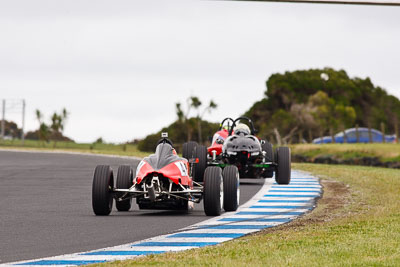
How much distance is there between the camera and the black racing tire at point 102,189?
543 inches

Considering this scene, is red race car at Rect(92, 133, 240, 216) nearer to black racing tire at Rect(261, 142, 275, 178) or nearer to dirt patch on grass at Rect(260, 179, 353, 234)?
dirt patch on grass at Rect(260, 179, 353, 234)

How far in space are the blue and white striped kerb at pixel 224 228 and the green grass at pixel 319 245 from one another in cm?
39

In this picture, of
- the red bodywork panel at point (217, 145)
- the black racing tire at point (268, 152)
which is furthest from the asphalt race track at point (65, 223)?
the red bodywork panel at point (217, 145)

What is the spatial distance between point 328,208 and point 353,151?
123 feet

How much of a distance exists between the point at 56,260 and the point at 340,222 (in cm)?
529

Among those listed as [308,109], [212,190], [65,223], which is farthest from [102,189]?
[308,109]

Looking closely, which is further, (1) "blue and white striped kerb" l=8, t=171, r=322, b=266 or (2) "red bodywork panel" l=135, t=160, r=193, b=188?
(2) "red bodywork panel" l=135, t=160, r=193, b=188

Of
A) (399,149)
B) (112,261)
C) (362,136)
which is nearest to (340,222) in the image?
(112,261)

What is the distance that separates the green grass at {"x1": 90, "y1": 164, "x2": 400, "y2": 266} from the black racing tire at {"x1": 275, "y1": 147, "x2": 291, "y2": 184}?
5.63 metres

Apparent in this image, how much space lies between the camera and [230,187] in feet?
47.8

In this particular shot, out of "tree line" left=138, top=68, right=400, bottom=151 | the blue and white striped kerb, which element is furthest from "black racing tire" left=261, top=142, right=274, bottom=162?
"tree line" left=138, top=68, right=400, bottom=151

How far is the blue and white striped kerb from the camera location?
9.60 m

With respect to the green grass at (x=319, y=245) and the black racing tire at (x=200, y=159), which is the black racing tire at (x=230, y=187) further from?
the black racing tire at (x=200, y=159)

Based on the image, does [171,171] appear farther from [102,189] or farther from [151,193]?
[102,189]
